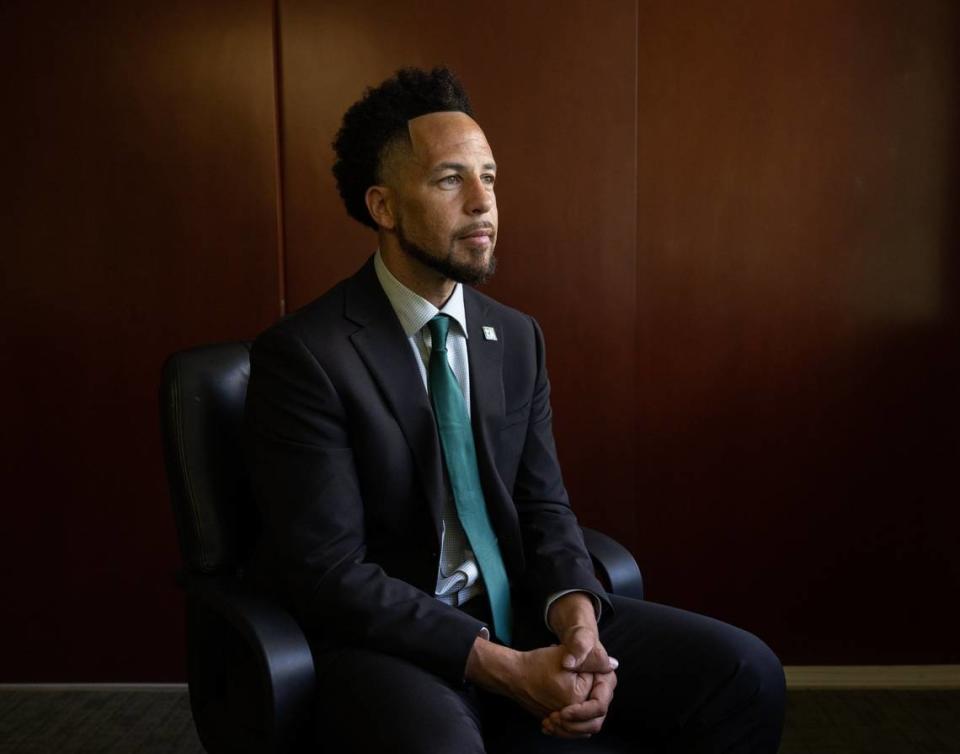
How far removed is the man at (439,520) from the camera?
1.63 m

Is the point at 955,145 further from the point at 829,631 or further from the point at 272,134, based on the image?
the point at 272,134

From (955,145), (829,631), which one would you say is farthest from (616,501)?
(955,145)

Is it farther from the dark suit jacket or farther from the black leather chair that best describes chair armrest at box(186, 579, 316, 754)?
the dark suit jacket

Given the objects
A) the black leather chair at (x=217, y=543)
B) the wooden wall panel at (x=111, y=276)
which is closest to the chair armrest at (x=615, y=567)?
the black leather chair at (x=217, y=543)

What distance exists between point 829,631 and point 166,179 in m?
2.35

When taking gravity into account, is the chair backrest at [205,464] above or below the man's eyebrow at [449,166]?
below

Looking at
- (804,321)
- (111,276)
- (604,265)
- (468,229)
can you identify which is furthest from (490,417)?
(111,276)

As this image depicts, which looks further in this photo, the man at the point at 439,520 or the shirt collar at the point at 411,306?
the shirt collar at the point at 411,306

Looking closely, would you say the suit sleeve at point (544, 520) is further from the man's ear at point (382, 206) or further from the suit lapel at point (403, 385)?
the man's ear at point (382, 206)

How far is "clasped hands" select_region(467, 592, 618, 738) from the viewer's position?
158cm

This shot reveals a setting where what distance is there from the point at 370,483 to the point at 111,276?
1486mm

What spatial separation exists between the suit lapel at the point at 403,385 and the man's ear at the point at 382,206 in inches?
7.1

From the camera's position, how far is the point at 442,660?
1637 millimetres

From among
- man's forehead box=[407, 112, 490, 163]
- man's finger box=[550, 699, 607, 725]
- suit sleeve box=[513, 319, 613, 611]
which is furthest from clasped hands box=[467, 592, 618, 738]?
man's forehead box=[407, 112, 490, 163]
